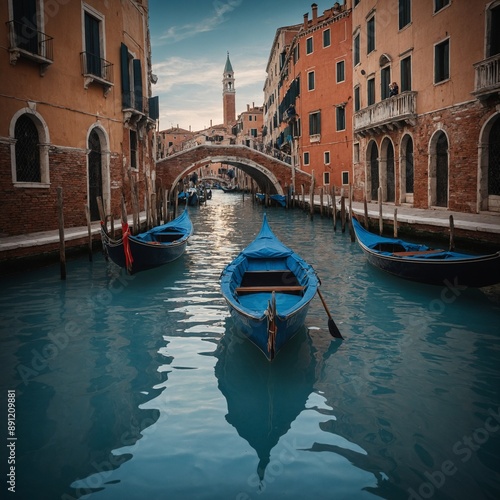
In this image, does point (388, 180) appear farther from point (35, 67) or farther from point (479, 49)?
point (35, 67)

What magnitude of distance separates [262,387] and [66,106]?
25.8 ft

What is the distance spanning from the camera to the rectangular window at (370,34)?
46.8 ft

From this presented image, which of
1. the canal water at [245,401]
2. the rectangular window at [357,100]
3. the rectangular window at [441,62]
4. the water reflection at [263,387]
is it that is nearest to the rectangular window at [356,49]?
the rectangular window at [357,100]

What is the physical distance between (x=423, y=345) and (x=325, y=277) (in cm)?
301

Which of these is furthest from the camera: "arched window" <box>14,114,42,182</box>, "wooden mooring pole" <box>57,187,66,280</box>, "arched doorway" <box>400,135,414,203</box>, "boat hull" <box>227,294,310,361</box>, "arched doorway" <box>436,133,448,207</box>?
"arched doorway" <box>400,135,414,203</box>

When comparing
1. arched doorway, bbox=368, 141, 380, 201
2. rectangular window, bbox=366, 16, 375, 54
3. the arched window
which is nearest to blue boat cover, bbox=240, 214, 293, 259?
the arched window

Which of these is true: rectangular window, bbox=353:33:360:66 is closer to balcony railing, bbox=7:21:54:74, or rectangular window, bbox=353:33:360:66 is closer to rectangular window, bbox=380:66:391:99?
rectangular window, bbox=380:66:391:99

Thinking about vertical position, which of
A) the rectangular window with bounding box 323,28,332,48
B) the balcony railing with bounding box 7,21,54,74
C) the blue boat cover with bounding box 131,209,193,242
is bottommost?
the blue boat cover with bounding box 131,209,193,242

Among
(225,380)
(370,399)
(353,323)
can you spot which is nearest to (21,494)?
(225,380)

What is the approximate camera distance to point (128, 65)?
11.8 meters

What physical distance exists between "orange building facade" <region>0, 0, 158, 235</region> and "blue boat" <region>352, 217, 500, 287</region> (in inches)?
212

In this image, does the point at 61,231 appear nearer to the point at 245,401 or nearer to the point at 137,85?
the point at 245,401

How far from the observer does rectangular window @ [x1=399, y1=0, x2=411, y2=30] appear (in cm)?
1200

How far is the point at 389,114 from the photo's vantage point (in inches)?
513
